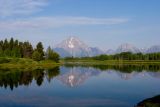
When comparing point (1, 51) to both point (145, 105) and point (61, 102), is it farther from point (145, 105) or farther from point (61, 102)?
point (145, 105)

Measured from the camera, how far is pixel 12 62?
564 feet

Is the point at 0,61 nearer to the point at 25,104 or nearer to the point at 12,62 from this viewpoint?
the point at 12,62

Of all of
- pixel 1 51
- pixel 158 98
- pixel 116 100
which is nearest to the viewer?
pixel 158 98

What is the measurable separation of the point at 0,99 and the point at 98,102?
15944 millimetres

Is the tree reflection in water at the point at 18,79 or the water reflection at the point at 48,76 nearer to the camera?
the tree reflection in water at the point at 18,79

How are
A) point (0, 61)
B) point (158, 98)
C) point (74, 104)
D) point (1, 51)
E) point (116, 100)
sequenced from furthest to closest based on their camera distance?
point (1, 51) → point (0, 61) → point (116, 100) → point (74, 104) → point (158, 98)

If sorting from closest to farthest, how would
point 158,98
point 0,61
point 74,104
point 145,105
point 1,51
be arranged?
point 145,105 < point 158,98 < point 74,104 < point 0,61 < point 1,51

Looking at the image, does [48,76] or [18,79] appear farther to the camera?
[48,76]

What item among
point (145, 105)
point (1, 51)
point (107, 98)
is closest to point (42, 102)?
point (107, 98)

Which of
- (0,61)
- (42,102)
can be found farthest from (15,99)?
(0,61)

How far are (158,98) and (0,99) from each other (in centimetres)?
2469

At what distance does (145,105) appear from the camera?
3712 cm

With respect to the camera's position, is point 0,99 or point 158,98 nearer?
point 158,98

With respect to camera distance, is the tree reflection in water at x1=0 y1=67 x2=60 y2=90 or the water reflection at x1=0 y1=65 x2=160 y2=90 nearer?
the tree reflection in water at x1=0 y1=67 x2=60 y2=90
